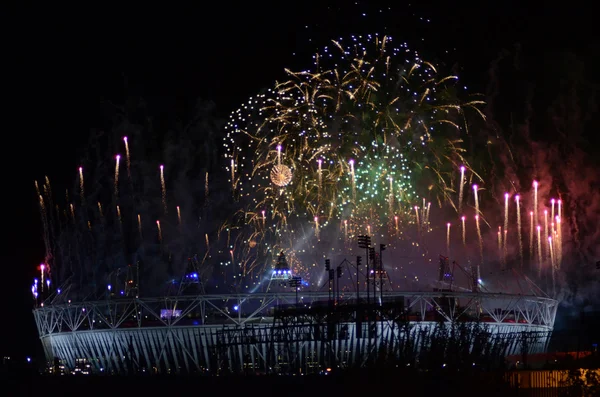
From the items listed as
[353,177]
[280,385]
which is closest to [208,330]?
[353,177]

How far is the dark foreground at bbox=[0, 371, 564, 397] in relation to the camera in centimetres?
4341

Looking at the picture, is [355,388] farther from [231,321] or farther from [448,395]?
[231,321]

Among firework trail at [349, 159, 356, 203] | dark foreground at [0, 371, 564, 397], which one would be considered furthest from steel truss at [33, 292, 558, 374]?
dark foreground at [0, 371, 564, 397]

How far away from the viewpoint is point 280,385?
159 ft

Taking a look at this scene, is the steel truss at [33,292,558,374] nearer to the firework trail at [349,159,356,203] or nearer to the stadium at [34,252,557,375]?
the stadium at [34,252,557,375]

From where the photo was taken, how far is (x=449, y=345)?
6538 centimetres

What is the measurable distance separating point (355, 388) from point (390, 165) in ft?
113

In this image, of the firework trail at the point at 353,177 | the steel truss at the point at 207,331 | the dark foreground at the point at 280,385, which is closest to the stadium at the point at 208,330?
the steel truss at the point at 207,331

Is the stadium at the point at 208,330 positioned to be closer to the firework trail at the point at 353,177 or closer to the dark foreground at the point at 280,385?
the firework trail at the point at 353,177

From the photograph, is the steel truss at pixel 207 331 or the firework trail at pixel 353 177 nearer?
the firework trail at pixel 353 177

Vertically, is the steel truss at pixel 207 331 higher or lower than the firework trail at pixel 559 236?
lower

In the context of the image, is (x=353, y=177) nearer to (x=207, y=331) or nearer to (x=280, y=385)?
(x=207, y=331)

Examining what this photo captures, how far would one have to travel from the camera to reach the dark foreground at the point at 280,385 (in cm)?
4341

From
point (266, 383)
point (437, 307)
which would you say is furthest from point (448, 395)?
point (437, 307)
